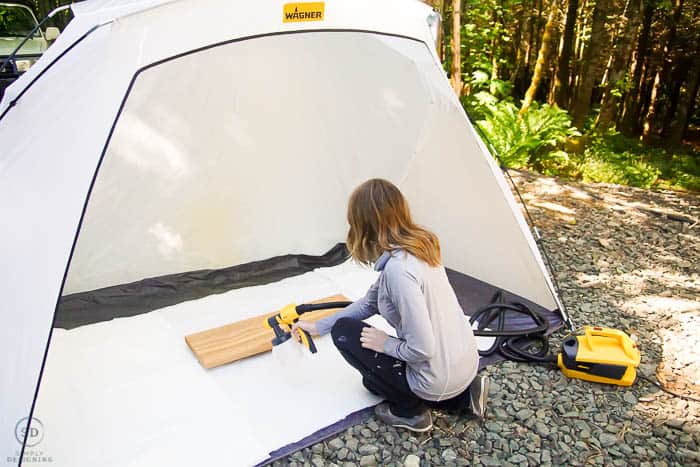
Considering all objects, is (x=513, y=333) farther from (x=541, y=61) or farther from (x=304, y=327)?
(x=541, y=61)

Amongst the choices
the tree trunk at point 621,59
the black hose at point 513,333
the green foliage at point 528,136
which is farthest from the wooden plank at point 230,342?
the tree trunk at point 621,59

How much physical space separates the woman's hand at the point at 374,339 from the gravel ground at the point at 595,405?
418mm

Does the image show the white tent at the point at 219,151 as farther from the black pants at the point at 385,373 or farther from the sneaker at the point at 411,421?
the sneaker at the point at 411,421

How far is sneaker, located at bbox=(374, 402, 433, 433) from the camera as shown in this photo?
227 centimetres

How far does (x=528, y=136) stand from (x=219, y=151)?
13.5ft

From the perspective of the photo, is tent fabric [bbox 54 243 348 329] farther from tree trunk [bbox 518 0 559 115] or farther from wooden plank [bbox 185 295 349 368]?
tree trunk [bbox 518 0 559 115]

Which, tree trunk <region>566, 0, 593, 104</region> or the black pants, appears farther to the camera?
tree trunk <region>566, 0, 593, 104</region>

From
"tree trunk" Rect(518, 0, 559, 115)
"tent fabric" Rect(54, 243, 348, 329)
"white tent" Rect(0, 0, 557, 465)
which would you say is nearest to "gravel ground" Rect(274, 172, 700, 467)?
"white tent" Rect(0, 0, 557, 465)

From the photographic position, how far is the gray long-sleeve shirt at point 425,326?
192 centimetres

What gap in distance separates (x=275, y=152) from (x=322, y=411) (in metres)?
1.95

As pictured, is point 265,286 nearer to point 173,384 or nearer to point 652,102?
point 173,384

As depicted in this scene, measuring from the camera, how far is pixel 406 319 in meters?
1.94

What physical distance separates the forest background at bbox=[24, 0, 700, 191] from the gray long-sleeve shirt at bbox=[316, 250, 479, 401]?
4.52ft

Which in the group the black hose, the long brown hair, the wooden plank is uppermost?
the long brown hair
